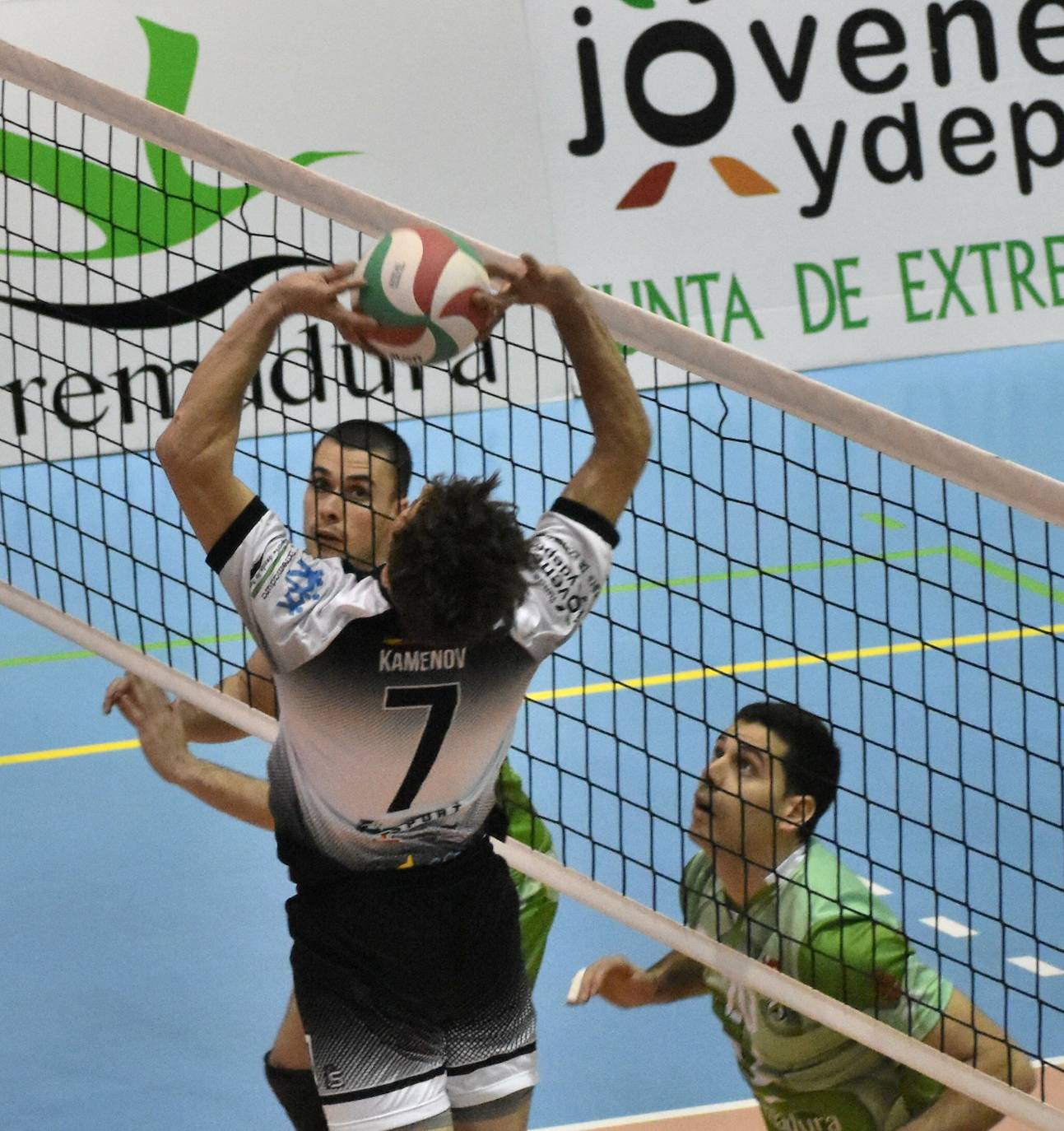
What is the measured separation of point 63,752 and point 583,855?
2.42m

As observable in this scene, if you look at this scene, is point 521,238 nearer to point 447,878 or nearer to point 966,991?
point 966,991

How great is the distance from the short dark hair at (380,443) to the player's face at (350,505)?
0.05 feet

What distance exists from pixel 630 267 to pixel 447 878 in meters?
9.40

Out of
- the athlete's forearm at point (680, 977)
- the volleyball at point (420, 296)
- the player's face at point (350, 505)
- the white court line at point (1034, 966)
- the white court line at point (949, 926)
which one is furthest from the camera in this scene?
the white court line at point (949, 926)

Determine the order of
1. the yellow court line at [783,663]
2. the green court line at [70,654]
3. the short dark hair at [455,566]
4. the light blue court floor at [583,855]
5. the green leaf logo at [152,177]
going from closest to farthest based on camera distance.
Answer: the short dark hair at [455,566] → the light blue court floor at [583,855] → the yellow court line at [783,663] → the green court line at [70,654] → the green leaf logo at [152,177]

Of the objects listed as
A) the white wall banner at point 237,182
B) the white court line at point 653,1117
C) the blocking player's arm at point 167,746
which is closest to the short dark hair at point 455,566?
the blocking player's arm at point 167,746

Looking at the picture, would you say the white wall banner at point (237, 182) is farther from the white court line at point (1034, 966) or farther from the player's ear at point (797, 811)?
the player's ear at point (797, 811)

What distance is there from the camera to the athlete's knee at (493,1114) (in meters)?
2.92

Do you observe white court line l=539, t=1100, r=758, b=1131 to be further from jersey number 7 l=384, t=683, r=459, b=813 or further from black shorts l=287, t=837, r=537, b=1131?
jersey number 7 l=384, t=683, r=459, b=813

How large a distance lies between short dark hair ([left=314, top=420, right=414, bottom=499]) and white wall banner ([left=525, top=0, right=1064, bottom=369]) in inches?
307

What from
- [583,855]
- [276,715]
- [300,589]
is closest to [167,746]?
[276,715]

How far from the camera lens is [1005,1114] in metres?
3.31

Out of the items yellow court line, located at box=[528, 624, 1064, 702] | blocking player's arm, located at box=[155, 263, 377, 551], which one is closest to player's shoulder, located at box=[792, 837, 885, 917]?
blocking player's arm, located at box=[155, 263, 377, 551]

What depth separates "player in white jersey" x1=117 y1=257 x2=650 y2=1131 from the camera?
2.70 metres
